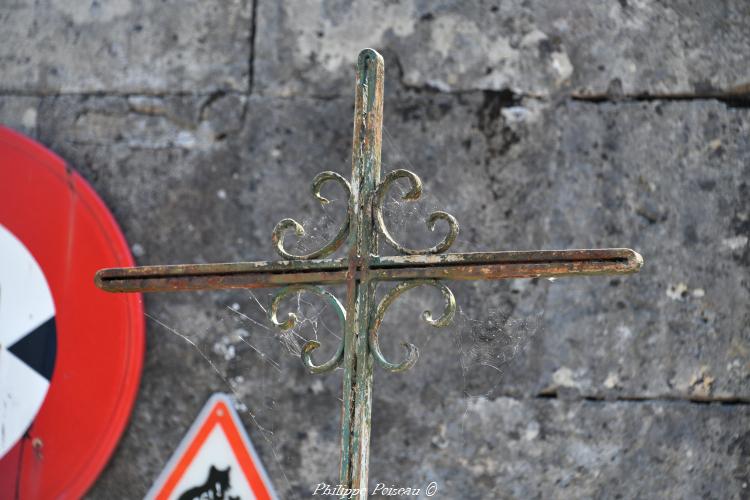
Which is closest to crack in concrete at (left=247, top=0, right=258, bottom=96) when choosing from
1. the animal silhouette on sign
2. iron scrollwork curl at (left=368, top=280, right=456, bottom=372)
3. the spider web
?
the spider web

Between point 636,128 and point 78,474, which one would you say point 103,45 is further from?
point 636,128

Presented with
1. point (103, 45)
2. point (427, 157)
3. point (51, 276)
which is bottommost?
point (51, 276)

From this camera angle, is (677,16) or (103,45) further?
(103,45)

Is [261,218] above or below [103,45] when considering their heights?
below

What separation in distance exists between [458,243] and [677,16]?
800 mm

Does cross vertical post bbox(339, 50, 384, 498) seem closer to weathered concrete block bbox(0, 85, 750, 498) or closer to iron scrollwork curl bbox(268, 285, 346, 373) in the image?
iron scrollwork curl bbox(268, 285, 346, 373)

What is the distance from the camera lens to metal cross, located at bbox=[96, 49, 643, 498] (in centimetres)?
156

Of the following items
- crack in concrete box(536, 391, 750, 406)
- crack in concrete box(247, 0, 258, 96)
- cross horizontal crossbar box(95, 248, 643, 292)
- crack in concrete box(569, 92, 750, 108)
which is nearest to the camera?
cross horizontal crossbar box(95, 248, 643, 292)

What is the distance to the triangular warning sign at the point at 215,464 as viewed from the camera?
8.78ft

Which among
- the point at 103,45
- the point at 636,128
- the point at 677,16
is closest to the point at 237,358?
the point at 103,45

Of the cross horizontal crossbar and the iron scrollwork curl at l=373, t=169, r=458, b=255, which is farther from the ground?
the iron scrollwork curl at l=373, t=169, r=458, b=255

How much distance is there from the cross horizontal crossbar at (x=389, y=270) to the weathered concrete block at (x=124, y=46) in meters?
1.24

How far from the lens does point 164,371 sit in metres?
2.83

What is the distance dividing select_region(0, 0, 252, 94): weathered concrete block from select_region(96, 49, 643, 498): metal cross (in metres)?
1.30
